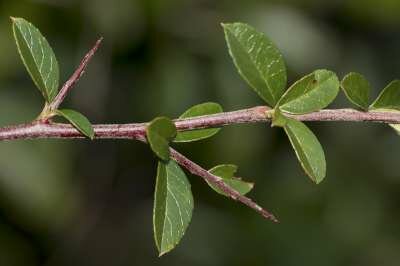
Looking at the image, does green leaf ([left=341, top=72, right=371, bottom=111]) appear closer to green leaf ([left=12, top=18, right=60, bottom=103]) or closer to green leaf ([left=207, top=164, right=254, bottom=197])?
green leaf ([left=207, top=164, right=254, bottom=197])

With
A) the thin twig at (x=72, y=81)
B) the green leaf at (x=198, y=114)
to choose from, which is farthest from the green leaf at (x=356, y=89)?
the thin twig at (x=72, y=81)

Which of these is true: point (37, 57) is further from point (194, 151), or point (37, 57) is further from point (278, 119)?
point (194, 151)

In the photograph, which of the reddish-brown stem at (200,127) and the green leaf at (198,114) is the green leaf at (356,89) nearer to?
the reddish-brown stem at (200,127)

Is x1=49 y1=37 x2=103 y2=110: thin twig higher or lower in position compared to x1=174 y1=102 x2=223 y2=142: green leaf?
higher

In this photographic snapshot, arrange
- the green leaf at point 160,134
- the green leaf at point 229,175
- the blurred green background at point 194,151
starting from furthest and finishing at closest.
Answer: the blurred green background at point 194,151
the green leaf at point 229,175
the green leaf at point 160,134

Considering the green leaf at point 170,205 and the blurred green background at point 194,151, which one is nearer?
the green leaf at point 170,205

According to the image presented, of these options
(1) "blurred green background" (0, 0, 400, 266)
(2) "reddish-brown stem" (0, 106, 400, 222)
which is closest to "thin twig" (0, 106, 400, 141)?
(2) "reddish-brown stem" (0, 106, 400, 222)
